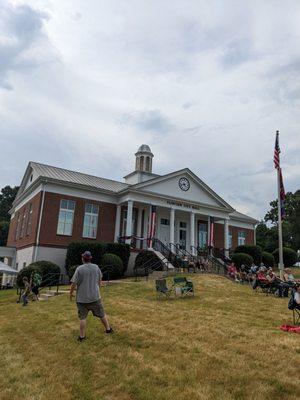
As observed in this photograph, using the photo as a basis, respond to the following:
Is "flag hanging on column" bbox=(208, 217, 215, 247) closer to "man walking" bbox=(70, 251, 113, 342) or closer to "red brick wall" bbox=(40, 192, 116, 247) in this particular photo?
"red brick wall" bbox=(40, 192, 116, 247)

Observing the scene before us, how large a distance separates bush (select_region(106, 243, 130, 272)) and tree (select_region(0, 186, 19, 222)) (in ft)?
145

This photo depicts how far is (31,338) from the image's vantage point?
880cm

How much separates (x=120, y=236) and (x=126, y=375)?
76.5 ft

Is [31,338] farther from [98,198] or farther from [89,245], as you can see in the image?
[98,198]

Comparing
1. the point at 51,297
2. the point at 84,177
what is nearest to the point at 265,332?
the point at 51,297

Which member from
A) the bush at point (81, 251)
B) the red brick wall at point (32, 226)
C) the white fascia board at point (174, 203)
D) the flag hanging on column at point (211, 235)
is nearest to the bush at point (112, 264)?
the bush at point (81, 251)

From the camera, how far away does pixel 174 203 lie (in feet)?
102

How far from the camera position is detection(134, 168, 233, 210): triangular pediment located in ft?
98.4

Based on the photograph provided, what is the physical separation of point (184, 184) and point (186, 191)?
62cm

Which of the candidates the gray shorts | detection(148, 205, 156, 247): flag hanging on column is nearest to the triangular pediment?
detection(148, 205, 156, 247): flag hanging on column

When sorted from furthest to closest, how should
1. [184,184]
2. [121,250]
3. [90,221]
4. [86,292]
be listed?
[184,184] → [90,221] → [121,250] → [86,292]

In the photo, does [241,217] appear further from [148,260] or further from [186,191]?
[148,260]

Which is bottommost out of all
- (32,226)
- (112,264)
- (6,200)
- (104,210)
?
(112,264)

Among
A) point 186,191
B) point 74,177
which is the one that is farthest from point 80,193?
point 186,191
